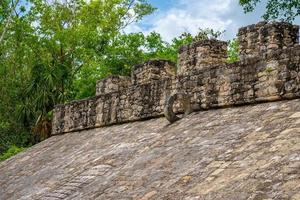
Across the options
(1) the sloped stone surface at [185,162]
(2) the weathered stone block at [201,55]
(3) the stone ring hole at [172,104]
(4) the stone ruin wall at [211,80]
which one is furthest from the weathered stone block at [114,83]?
(3) the stone ring hole at [172,104]

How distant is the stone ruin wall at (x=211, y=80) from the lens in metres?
6.63

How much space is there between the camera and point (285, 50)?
654 cm

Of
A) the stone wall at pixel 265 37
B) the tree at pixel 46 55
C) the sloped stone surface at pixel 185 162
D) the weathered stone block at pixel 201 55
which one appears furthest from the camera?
the tree at pixel 46 55

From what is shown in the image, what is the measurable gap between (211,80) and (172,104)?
87 centimetres

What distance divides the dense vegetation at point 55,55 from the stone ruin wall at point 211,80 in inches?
247

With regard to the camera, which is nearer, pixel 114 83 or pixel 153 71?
pixel 153 71

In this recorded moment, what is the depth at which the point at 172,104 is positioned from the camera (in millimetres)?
8438

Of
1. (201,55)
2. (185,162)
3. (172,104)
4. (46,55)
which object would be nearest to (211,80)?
(201,55)

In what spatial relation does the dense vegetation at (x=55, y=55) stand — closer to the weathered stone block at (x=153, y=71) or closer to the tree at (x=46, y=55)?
the tree at (x=46, y=55)

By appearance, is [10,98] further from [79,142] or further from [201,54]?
[201,54]

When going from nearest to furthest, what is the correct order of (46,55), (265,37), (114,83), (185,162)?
1. (185,162)
2. (265,37)
3. (114,83)
4. (46,55)

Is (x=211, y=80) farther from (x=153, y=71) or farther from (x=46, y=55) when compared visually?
(x=46, y=55)

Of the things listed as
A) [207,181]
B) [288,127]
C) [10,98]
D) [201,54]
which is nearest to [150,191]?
[207,181]

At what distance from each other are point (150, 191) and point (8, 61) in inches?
771
